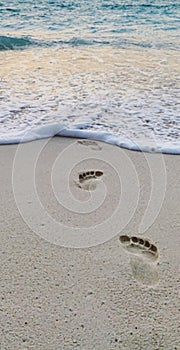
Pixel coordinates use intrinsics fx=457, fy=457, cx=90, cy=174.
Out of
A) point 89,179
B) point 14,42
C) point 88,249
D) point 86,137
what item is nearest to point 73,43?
point 14,42

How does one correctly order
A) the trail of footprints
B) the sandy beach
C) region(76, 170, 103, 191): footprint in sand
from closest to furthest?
1. the sandy beach
2. the trail of footprints
3. region(76, 170, 103, 191): footprint in sand

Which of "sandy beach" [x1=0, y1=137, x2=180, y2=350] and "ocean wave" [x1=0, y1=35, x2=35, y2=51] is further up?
"sandy beach" [x1=0, y1=137, x2=180, y2=350]

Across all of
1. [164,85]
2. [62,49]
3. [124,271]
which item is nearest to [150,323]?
[124,271]

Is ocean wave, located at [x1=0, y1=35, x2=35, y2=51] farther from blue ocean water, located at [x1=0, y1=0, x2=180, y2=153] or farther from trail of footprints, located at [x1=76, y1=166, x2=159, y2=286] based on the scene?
trail of footprints, located at [x1=76, y1=166, x2=159, y2=286]

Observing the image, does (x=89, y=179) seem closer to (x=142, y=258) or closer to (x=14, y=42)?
(x=142, y=258)

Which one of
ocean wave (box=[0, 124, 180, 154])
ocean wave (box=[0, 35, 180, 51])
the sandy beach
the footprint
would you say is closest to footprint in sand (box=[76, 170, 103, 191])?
the sandy beach

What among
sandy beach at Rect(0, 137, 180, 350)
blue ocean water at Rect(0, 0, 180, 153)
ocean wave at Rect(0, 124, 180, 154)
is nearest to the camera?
sandy beach at Rect(0, 137, 180, 350)

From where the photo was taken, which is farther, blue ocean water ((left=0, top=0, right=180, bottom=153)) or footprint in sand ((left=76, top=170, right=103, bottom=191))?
blue ocean water ((left=0, top=0, right=180, bottom=153))
